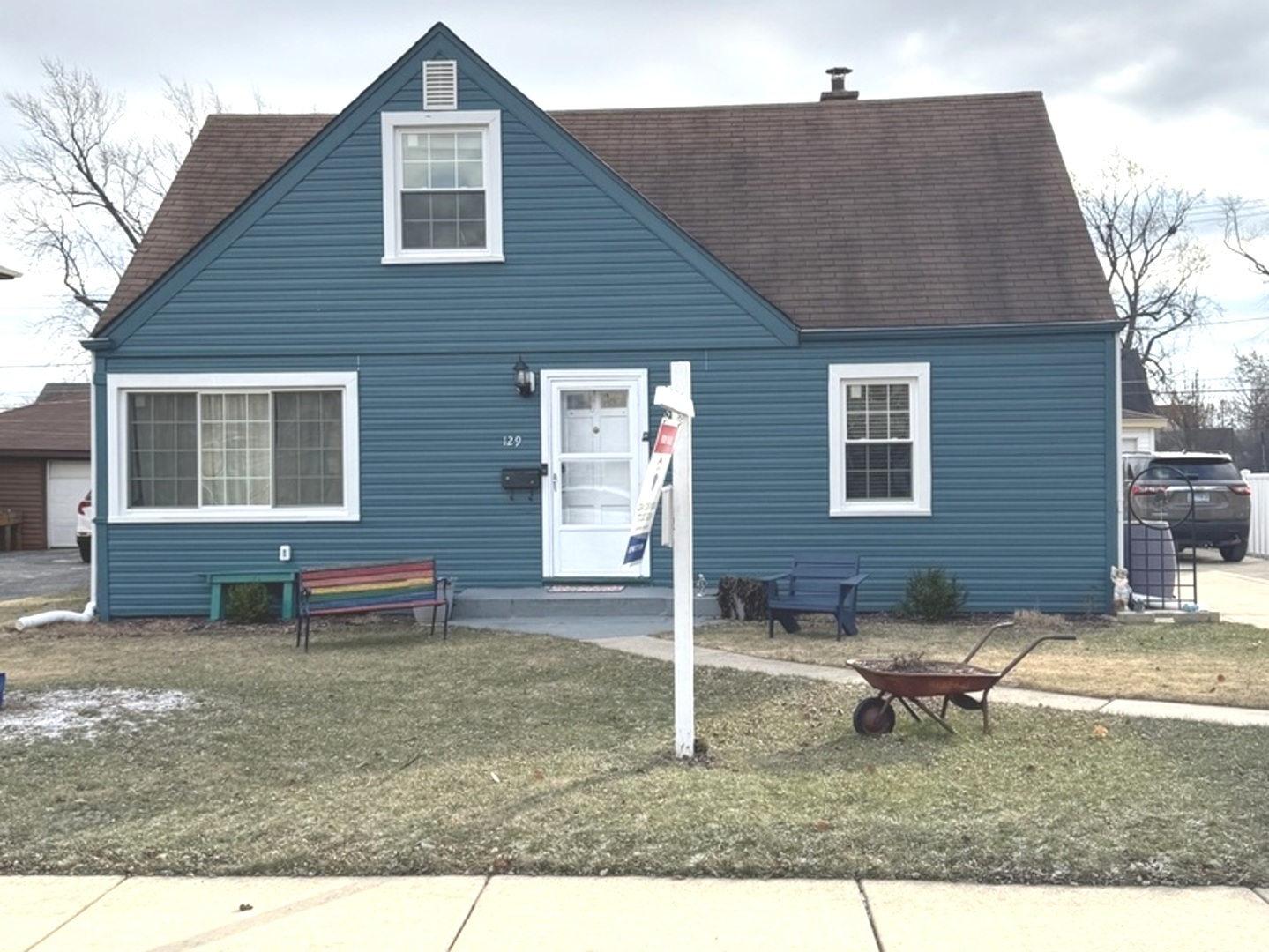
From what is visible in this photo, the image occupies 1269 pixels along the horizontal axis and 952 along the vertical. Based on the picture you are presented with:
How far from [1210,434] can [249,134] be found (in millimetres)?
40907

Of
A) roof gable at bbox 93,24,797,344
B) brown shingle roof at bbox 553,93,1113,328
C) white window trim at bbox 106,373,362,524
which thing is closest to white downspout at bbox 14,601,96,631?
white window trim at bbox 106,373,362,524

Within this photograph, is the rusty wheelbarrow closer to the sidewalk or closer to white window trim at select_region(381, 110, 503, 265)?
the sidewalk

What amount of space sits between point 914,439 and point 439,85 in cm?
642

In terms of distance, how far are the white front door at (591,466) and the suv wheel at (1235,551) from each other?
509 inches

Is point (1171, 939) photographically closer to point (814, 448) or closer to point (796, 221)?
point (814, 448)

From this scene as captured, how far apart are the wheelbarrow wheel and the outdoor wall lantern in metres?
6.98

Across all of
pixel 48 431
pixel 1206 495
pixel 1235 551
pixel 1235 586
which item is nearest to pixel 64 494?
pixel 48 431

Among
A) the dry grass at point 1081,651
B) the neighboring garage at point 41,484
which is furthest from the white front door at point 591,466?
the neighboring garage at point 41,484

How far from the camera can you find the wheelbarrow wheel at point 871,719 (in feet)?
23.8

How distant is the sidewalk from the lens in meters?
4.52

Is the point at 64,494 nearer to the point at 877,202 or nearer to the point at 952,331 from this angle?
the point at 877,202

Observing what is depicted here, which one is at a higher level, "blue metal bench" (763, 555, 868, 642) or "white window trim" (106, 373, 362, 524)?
"white window trim" (106, 373, 362, 524)

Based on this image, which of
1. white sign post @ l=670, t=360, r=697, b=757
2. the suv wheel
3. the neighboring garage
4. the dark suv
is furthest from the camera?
the neighboring garage

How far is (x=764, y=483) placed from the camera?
13.5 metres
